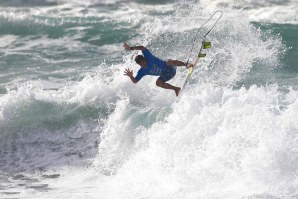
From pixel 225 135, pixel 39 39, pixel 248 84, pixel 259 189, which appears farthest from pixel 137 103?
pixel 39 39

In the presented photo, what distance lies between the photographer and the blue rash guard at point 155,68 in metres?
11.5

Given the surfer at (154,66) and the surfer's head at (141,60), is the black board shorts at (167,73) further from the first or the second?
the surfer's head at (141,60)

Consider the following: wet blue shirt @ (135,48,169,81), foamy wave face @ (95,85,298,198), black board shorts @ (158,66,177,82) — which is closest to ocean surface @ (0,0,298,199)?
foamy wave face @ (95,85,298,198)

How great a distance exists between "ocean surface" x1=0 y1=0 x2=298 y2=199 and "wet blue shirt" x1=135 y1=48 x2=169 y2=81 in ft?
4.19

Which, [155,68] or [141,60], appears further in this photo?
[155,68]

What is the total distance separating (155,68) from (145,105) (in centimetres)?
371

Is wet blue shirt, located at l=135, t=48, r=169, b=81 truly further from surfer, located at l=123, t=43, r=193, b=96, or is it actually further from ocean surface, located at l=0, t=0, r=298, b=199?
ocean surface, located at l=0, t=0, r=298, b=199

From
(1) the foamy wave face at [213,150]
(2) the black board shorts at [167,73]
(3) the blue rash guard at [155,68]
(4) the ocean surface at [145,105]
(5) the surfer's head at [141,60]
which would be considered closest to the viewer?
(1) the foamy wave face at [213,150]

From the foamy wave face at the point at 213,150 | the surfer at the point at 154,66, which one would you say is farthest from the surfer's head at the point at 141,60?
the foamy wave face at the point at 213,150

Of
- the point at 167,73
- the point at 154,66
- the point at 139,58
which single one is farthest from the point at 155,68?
the point at 139,58

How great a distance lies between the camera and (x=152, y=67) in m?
11.6

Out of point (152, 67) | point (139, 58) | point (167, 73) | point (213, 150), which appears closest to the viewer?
point (213, 150)

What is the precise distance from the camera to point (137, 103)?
15.5m

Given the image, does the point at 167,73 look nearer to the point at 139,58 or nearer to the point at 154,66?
the point at 154,66
